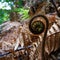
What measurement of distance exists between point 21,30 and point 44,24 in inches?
27.3

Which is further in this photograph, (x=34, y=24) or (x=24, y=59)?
(x=24, y=59)

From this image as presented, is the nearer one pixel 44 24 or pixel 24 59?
pixel 44 24

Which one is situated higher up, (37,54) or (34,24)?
(34,24)

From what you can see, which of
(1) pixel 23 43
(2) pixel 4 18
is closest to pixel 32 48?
(1) pixel 23 43

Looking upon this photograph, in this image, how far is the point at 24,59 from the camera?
263 centimetres

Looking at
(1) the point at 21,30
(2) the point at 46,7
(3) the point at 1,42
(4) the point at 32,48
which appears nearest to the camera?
(4) the point at 32,48

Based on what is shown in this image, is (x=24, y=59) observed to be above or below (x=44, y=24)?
below

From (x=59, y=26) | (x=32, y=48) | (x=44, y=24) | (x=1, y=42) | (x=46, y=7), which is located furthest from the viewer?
(x=46, y=7)

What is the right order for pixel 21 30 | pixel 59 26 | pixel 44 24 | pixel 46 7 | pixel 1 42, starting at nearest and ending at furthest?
pixel 44 24 → pixel 59 26 → pixel 21 30 → pixel 1 42 → pixel 46 7

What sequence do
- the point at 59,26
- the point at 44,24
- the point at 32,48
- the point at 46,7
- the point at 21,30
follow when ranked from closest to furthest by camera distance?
1. the point at 44,24
2. the point at 59,26
3. the point at 32,48
4. the point at 21,30
5. the point at 46,7

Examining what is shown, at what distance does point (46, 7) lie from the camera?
3.85 m

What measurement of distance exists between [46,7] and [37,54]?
163cm

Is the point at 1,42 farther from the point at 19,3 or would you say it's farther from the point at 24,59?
the point at 19,3

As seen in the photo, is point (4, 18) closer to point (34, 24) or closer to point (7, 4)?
point (7, 4)
